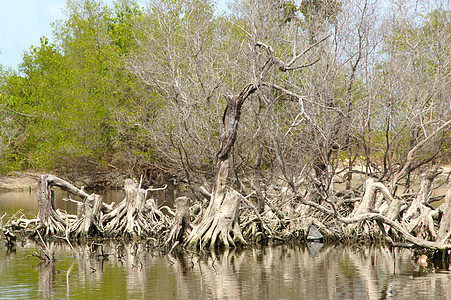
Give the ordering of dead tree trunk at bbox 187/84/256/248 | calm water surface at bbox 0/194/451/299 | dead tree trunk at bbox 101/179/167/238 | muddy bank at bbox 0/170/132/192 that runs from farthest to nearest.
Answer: muddy bank at bbox 0/170/132/192 < dead tree trunk at bbox 101/179/167/238 < dead tree trunk at bbox 187/84/256/248 < calm water surface at bbox 0/194/451/299

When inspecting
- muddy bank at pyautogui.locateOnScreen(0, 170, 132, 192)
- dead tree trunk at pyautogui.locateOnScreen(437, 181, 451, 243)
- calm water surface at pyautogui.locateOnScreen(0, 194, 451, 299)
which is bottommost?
calm water surface at pyautogui.locateOnScreen(0, 194, 451, 299)

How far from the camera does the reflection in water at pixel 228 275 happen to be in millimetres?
10086

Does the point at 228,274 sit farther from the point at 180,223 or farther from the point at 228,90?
the point at 228,90

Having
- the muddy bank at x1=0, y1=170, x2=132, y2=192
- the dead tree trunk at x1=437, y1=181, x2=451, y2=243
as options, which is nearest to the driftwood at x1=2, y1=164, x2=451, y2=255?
the dead tree trunk at x1=437, y1=181, x2=451, y2=243

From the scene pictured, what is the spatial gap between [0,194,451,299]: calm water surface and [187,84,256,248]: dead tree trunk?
592 millimetres

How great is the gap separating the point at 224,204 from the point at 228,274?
11.8ft

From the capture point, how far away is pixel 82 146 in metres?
41.4

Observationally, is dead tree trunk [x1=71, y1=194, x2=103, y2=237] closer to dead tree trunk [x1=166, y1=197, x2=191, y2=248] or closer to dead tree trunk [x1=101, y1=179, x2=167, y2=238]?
dead tree trunk [x1=101, y1=179, x2=167, y2=238]

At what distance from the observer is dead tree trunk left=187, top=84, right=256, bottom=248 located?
49.9 feet

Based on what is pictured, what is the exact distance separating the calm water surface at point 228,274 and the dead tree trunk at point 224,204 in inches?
23.3

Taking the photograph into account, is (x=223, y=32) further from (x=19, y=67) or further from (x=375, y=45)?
(x=19, y=67)

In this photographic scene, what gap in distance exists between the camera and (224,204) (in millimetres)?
15352

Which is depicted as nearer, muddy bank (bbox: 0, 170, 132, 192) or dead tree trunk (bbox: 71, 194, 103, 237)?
dead tree trunk (bbox: 71, 194, 103, 237)

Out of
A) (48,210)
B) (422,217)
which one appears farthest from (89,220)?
(422,217)
